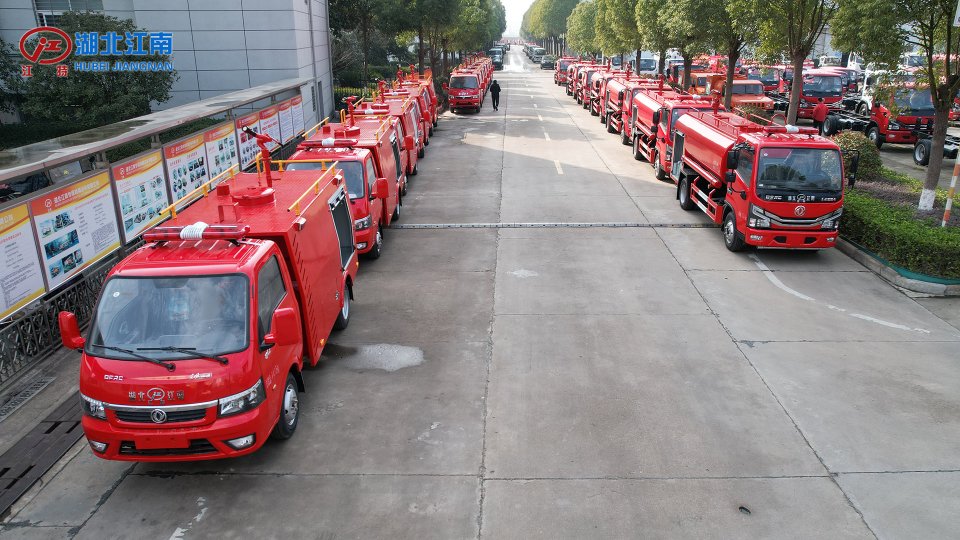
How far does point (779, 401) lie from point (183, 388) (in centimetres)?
648

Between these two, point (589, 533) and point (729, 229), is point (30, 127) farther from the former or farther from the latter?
point (589, 533)

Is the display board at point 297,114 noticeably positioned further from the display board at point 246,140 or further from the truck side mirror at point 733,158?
the truck side mirror at point 733,158

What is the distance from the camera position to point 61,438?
724 cm

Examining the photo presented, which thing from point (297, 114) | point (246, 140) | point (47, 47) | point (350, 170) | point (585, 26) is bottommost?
point (350, 170)

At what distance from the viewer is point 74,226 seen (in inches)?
362

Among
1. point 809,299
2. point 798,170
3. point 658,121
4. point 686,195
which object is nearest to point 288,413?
point 809,299

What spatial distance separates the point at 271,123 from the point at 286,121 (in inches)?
59.7

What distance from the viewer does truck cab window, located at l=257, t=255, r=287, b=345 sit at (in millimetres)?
6531

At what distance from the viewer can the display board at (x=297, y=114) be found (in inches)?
817

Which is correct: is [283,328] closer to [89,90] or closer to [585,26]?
[89,90]

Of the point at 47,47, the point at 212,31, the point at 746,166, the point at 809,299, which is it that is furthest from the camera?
the point at 212,31

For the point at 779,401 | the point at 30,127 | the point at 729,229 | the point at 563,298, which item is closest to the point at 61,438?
the point at 563,298

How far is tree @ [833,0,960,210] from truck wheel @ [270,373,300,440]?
12373 mm

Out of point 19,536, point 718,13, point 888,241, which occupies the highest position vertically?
point 718,13
